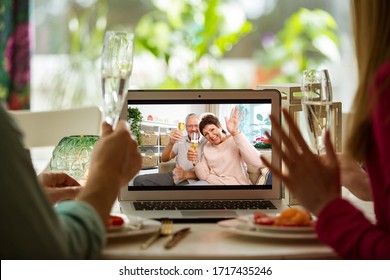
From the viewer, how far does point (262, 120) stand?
6.61 ft

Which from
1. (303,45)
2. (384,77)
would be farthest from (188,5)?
(384,77)

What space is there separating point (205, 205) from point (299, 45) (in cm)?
319

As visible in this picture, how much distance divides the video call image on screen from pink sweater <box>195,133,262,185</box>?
14mm

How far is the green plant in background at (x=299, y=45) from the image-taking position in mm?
4965

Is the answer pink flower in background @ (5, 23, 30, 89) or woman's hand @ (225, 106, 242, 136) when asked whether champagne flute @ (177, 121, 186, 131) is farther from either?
pink flower in background @ (5, 23, 30, 89)

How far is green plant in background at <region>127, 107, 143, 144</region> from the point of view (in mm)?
2018

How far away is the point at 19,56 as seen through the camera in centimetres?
480

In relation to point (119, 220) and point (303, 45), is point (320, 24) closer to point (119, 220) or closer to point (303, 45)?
point (303, 45)

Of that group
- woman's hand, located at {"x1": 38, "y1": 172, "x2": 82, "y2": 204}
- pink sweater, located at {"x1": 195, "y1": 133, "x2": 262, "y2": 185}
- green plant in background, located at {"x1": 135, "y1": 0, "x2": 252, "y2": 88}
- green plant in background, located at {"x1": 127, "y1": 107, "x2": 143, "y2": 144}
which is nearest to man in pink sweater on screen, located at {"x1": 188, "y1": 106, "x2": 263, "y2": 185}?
pink sweater, located at {"x1": 195, "y1": 133, "x2": 262, "y2": 185}

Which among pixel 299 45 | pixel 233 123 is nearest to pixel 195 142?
pixel 233 123

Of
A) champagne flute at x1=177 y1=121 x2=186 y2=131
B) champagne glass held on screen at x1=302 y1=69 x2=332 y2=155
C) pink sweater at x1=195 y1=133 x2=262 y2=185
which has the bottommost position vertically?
pink sweater at x1=195 y1=133 x2=262 y2=185

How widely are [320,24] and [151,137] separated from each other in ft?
10.3
